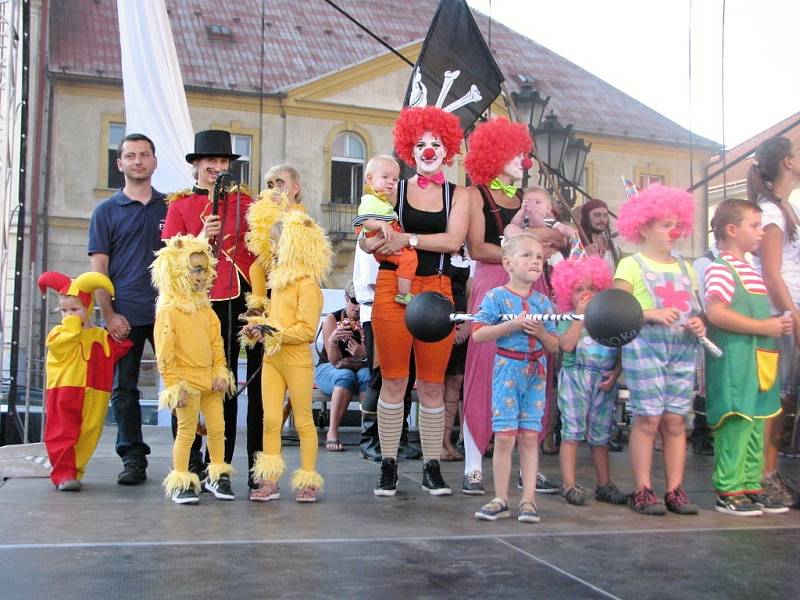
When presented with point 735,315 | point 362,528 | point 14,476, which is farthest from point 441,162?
point 14,476

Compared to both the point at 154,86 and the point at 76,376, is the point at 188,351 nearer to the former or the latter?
the point at 76,376

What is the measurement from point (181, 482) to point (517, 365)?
167cm

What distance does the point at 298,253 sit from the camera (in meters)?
4.62

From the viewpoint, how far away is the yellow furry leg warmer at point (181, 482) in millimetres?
4500

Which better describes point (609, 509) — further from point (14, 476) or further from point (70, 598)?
point (14, 476)

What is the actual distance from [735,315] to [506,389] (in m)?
1.16

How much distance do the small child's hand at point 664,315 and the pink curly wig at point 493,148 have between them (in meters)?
1.27

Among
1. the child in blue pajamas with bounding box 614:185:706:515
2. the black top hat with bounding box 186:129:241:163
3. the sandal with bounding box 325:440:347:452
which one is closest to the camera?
the child in blue pajamas with bounding box 614:185:706:515

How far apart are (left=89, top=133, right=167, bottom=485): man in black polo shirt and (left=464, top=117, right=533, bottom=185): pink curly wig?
1.83m

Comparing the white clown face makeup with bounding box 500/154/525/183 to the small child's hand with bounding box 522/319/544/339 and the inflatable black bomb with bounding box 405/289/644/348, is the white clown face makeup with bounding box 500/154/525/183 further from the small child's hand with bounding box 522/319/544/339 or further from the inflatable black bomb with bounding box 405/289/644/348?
the inflatable black bomb with bounding box 405/289/644/348

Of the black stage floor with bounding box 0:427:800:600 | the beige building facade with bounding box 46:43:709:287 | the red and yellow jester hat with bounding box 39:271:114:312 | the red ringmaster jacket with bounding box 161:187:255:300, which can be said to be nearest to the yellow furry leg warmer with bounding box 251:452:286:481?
the black stage floor with bounding box 0:427:800:600

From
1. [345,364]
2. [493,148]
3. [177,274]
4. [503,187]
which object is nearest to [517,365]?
[503,187]

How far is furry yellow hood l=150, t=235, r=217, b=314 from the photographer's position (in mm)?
4637

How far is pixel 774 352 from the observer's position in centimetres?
466
